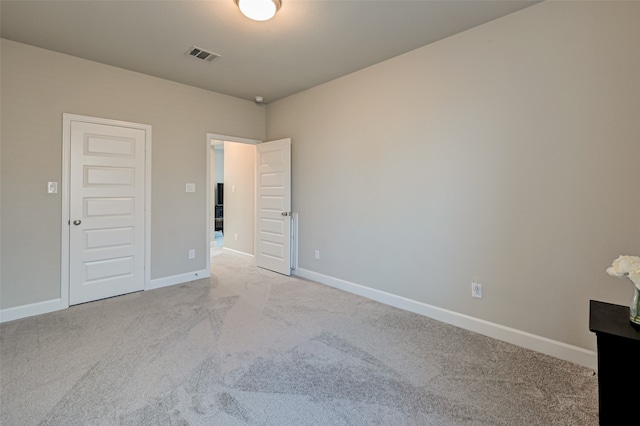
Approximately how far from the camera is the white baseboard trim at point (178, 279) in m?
3.92

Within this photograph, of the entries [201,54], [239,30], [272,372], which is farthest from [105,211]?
[272,372]

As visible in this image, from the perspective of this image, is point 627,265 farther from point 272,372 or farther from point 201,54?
point 201,54

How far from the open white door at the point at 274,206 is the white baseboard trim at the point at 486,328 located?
1119mm

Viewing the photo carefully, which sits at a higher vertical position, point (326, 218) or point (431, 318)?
point (326, 218)

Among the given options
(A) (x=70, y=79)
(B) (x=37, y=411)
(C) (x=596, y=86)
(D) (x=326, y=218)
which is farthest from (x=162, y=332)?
(C) (x=596, y=86)

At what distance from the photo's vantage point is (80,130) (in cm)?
331

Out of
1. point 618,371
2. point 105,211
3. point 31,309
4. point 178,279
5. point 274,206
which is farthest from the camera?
point 274,206

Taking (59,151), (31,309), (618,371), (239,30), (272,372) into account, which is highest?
(239,30)

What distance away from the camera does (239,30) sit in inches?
106

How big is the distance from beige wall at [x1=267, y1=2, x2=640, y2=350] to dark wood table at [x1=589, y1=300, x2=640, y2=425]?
37.0 inches

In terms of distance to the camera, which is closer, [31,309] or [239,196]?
[31,309]

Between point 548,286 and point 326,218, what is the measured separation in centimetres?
247

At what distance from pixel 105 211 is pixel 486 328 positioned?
4.15m

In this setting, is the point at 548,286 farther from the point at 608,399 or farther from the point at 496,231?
the point at 608,399
